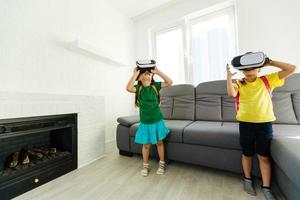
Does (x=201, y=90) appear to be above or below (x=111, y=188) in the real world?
above

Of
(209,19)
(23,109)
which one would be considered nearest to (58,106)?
(23,109)

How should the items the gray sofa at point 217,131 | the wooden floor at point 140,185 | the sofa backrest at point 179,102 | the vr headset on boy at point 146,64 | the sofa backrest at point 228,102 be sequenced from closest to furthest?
the gray sofa at point 217,131, the wooden floor at point 140,185, the vr headset on boy at point 146,64, the sofa backrest at point 228,102, the sofa backrest at point 179,102

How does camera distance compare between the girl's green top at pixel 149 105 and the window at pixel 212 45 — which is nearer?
the girl's green top at pixel 149 105

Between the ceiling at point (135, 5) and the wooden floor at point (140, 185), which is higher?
the ceiling at point (135, 5)

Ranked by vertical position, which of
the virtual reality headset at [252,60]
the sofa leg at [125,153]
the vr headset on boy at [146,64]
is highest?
the vr headset on boy at [146,64]

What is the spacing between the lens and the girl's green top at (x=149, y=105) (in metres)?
1.45

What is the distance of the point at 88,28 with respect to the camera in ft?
6.77

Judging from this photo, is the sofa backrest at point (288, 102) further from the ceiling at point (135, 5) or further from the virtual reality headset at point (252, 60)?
the ceiling at point (135, 5)

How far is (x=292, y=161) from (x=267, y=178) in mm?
444

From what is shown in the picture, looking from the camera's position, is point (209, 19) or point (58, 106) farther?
point (209, 19)

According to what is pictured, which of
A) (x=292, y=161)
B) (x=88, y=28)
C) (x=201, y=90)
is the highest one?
(x=88, y=28)

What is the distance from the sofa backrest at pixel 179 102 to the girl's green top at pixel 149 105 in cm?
70

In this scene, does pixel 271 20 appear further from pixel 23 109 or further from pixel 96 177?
pixel 23 109

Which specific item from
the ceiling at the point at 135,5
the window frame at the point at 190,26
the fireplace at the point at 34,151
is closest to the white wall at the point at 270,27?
the window frame at the point at 190,26
